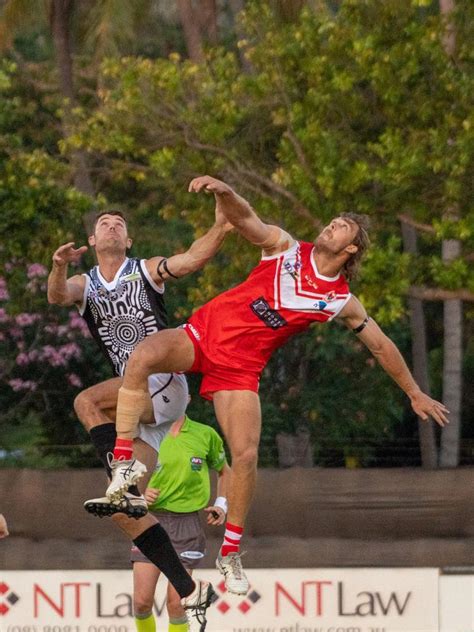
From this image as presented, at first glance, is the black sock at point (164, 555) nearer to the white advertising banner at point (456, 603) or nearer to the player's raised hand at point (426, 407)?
the player's raised hand at point (426, 407)

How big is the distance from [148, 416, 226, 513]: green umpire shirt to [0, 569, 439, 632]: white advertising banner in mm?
1166

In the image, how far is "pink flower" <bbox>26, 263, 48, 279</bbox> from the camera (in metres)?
17.1

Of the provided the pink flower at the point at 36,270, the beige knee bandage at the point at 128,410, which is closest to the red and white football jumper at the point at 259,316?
the beige knee bandage at the point at 128,410

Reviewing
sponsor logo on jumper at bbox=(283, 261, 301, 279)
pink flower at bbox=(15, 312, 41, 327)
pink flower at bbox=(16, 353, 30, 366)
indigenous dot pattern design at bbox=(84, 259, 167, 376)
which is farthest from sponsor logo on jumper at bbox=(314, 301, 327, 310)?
pink flower at bbox=(16, 353, 30, 366)

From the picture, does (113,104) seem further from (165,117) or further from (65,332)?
(65,332)

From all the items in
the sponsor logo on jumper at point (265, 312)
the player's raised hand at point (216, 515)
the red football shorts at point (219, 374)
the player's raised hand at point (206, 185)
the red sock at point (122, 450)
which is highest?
the player's raised hand at point (206, 185)

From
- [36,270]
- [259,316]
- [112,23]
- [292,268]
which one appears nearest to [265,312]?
[259,316]

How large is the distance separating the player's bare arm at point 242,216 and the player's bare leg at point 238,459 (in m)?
0.69

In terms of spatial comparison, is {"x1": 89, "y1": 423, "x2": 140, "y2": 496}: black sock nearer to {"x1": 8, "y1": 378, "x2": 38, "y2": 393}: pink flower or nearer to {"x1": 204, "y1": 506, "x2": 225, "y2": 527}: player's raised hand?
{"x1": 204, "y1": 506, "x2": 225, "y2": 527}: player's raised hand

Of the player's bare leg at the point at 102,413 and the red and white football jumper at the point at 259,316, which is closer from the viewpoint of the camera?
the red and white football jumper at the point at 259,316

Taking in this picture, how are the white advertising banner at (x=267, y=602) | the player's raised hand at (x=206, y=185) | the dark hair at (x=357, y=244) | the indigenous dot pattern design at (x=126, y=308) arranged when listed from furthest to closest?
the white advertising banner at (x=267, y=602)
the indigenous dot pattern design at (x=126, y=308)
the dark hair at (x=357, y=244)
the player's raised hand at (x=206, y=185)

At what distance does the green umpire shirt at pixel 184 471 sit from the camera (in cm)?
771

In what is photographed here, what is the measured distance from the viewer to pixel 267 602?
8922mm

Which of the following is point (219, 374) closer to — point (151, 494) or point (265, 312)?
point (265, 312)
